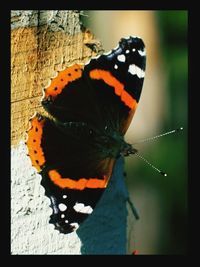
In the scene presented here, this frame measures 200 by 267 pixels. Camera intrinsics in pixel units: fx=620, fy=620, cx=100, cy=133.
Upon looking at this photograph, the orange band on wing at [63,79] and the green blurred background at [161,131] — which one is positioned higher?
the orange band on wing at [63,79]

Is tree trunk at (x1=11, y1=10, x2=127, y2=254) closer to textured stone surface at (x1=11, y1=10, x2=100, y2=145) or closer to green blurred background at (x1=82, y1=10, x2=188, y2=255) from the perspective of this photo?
textured stone surface at (x1=11, y1=10, x2=100, y2=145)

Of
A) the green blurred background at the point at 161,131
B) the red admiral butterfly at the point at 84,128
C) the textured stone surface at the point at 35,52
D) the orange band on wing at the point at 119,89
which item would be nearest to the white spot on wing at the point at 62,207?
the red admiral butterfly at the point at 84,128

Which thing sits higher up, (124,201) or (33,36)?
(33,36)

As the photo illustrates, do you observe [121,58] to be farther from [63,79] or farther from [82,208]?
[82,208]

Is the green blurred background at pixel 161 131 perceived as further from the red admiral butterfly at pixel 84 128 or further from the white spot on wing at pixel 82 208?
the white spot on wing at pixel 82 208

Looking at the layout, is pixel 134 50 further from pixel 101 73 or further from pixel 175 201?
pixel 175 201

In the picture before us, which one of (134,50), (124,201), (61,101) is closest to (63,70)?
(61,101)
